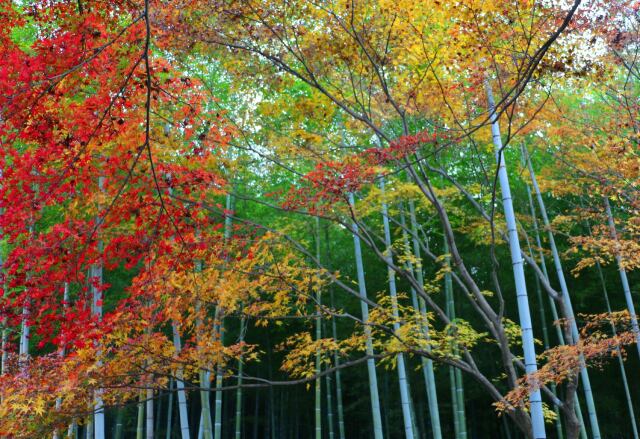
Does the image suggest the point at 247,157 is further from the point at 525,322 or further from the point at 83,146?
the point at 83,146

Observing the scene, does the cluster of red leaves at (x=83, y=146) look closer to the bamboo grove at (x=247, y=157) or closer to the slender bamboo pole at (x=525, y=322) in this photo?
the bamboo grove at (x=247, y=157)

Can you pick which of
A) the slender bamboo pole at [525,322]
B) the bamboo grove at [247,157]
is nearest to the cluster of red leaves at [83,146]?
the bamboo grove at [247,157]

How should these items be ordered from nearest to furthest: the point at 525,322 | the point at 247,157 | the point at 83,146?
1. the point at 83,146
2. the point at 525,322
3. the point at 247,157

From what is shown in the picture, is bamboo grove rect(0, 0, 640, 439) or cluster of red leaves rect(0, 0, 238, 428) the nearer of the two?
cluster of red leaves rect(0, 0, 238, 428)

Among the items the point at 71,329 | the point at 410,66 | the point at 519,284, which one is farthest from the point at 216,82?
the point at 519,284

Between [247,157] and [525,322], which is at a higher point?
[247,157]

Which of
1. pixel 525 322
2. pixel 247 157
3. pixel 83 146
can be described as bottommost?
pixel 525 322

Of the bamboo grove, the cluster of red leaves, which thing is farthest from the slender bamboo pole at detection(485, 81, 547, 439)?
the cluster of red leaves

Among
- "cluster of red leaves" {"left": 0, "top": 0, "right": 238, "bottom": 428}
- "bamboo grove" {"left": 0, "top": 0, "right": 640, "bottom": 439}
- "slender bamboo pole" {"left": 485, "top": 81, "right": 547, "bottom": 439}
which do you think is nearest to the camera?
"cluster of red leaves" {"left": 0, "top": 0, "right": 238, "bottom": 428}

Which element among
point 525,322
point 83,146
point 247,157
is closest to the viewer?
point 83,146

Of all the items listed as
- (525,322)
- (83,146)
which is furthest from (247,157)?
(83,146)

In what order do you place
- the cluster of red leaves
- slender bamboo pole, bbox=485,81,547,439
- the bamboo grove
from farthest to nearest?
slender bamboo pole, bbox=485,81,547,439
the bamboo grove
the cluster of red leaves

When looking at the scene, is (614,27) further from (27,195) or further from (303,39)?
(27,195)

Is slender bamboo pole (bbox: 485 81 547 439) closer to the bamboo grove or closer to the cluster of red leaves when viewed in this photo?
the bamboo grove
